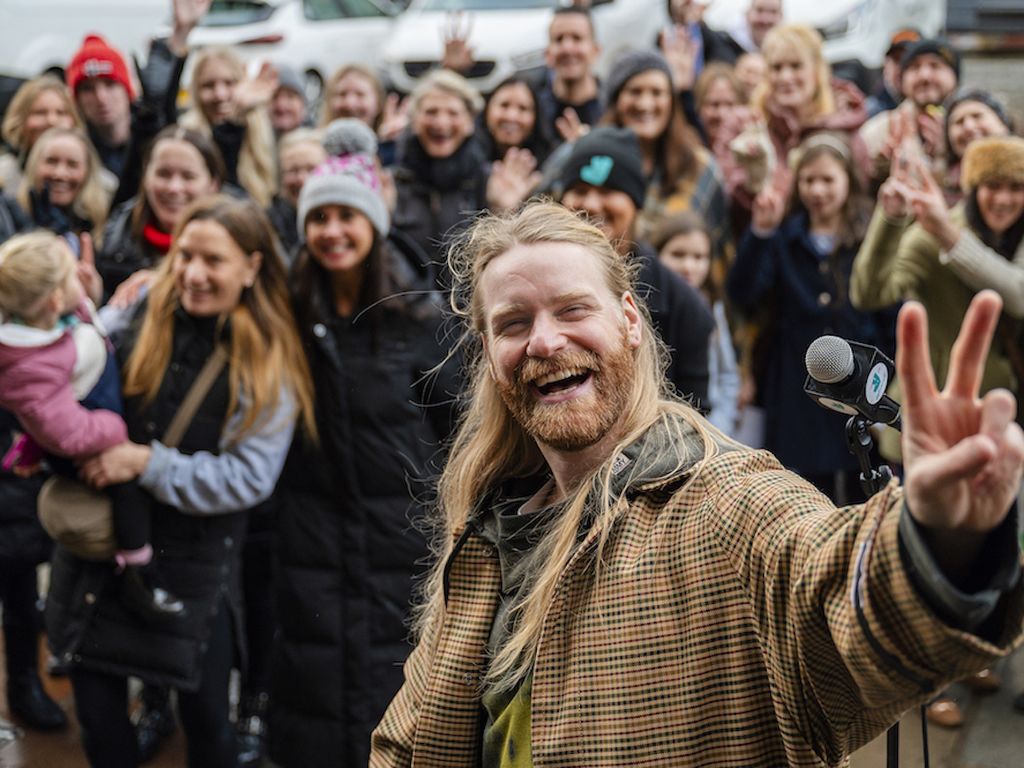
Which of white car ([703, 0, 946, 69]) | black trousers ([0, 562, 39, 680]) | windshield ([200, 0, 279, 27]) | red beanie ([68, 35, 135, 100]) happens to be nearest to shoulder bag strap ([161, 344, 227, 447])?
black trousers ([0, 562, 39, 680])

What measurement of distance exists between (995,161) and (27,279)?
11.6 ft

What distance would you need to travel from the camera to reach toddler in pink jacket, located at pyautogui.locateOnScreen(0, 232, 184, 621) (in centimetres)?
391

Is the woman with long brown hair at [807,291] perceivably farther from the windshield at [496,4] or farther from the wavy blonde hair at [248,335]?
the windshield at [496,4]

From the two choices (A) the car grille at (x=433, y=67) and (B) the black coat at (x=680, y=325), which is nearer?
(B) the black coat at (x=680, y=325)

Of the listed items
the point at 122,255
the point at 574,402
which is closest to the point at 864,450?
the point at 574,402

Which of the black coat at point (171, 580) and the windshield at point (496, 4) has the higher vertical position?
the windshield at point (496, 4)

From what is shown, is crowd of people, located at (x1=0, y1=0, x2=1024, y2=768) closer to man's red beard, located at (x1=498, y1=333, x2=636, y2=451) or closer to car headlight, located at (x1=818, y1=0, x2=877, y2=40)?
man's red beard, located at (x1=498, y1=333, x2=636, y2=451)

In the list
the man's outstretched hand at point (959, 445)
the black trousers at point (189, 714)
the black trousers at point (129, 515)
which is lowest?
the black trousers at point (189, 714)

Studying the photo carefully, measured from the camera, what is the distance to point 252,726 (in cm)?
497

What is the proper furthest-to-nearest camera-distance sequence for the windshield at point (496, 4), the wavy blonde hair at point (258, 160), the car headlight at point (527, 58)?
the windshield at point (496, 4) → the car headlight at point (527, 58) → the wavy blonde hair at point (258, 160)

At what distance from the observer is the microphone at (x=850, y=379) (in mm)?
2146

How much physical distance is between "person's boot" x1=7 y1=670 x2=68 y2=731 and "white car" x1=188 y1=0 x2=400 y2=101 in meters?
7.83

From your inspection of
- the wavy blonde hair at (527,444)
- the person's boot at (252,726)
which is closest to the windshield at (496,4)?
the person's boot at (252,726)

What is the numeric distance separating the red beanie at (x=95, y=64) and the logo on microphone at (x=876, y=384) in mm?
5513
